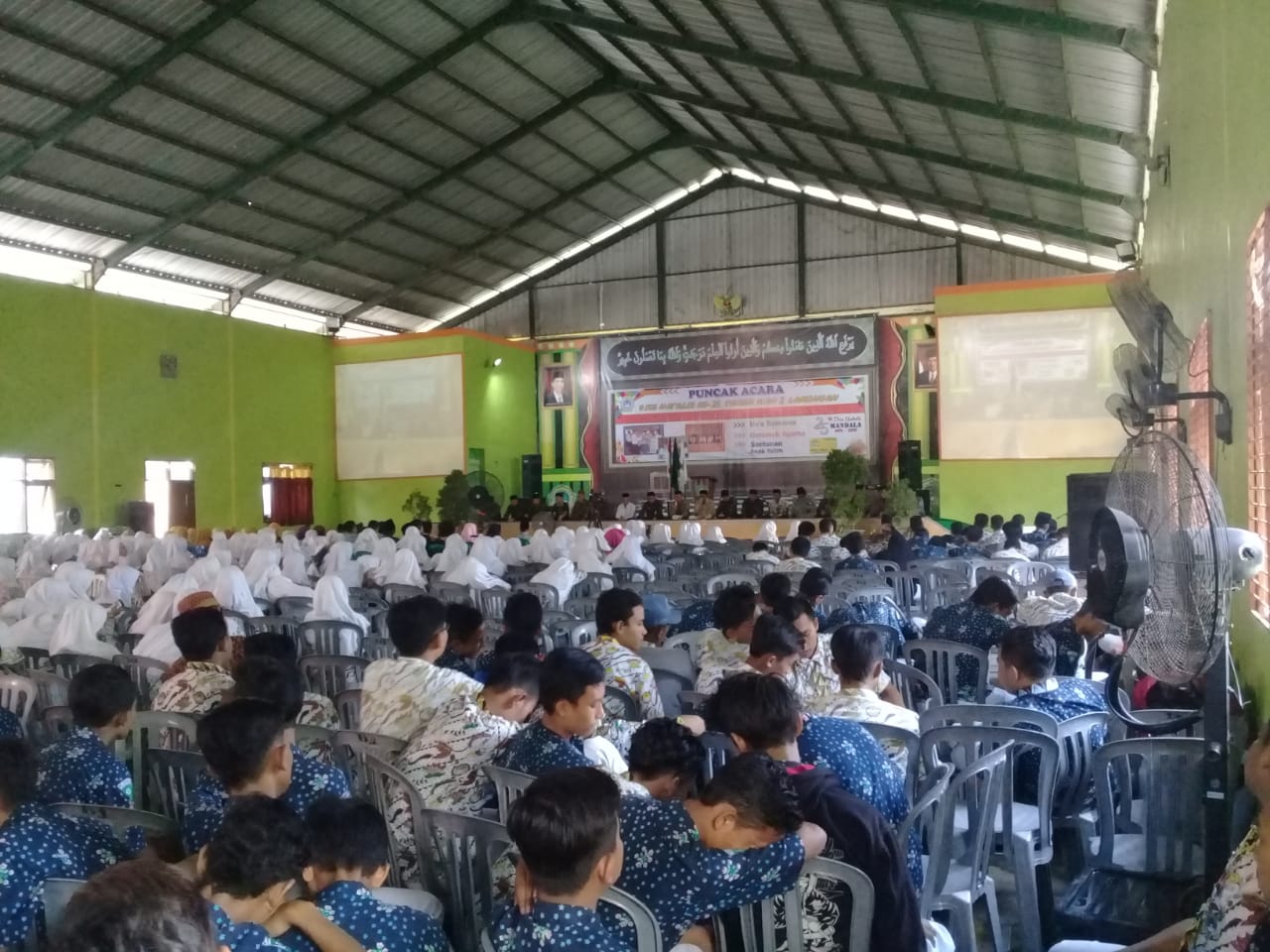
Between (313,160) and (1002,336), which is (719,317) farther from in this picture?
(313,160)

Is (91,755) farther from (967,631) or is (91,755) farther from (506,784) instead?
(967,631)

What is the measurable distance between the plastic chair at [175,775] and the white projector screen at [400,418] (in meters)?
15.0

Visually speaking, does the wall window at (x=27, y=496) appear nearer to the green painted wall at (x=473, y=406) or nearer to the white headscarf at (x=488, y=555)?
the green painted wall at (x=473, y=406)

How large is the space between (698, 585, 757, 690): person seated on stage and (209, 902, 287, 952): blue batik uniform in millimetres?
2496

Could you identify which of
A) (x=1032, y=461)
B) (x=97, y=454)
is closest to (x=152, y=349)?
(x=97, y=454)

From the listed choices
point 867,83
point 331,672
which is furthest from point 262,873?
point 867,83

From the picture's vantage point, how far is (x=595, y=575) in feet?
23.6

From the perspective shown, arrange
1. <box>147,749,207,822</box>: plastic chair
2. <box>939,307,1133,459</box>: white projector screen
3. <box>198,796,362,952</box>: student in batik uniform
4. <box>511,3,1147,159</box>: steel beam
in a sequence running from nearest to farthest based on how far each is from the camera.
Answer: <box>198,796,362,952</box>: student in batik uniform, <box>147,749,207,822</box>: plastic chair, <box>511,3,1147,159</box>: steel beam, <box>939,307,1133,459</box>: white projector screen

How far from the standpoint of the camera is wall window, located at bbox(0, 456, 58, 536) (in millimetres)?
12742

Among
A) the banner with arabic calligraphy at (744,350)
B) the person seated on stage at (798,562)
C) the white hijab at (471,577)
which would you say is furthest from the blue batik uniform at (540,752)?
the banner with arabic calligraphy at (744,350)

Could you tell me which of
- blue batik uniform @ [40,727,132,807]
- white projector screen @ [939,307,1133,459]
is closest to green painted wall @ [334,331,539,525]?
white projector screen @ [939,307,1133,459]

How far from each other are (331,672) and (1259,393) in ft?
11.8

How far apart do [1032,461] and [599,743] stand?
12.9 meters

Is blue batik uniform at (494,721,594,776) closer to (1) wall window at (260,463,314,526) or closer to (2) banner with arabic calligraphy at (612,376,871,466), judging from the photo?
(1) wall window at (260,463,314,526)
